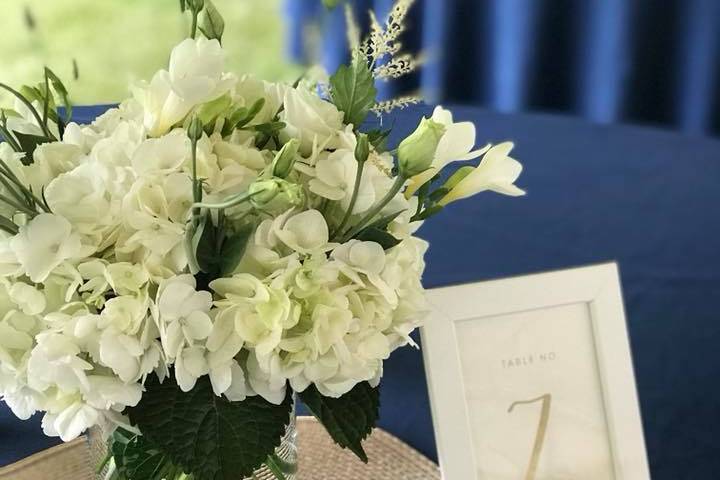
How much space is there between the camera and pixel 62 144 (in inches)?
20.7

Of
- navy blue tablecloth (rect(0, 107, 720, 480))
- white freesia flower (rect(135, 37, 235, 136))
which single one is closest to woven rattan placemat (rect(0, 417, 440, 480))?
navy blue tablecloth (rect(0, 107, 720, 480))

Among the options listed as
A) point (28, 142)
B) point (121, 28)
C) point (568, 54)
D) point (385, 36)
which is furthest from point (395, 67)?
point (121, 28)

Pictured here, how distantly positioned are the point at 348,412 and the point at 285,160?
0.58 feet

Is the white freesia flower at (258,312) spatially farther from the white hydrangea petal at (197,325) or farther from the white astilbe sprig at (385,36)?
the white astilbe sprig at (385,36)

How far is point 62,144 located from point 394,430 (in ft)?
1.58

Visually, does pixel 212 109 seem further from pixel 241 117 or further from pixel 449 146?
pixel 449 146

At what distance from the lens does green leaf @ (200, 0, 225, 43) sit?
1.85 ft

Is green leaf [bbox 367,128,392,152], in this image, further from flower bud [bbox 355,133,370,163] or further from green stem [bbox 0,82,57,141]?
green stem [bbox 0,82,57,141]

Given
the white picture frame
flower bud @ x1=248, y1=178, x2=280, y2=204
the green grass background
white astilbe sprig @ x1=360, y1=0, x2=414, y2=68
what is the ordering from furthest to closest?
the green grass background → the white picture frame → white astilbe sprig @ x1=360, y1=0, x2=414, y2=68 → flower bud @ x1=248, y1=178, x2=280, y2=204

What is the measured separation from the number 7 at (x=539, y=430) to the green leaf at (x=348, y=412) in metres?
0.17

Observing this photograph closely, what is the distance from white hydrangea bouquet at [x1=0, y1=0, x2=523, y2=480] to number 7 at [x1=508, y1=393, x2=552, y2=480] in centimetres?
20

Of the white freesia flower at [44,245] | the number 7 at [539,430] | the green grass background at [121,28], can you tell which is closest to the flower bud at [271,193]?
the white freesia flower at [44,245]

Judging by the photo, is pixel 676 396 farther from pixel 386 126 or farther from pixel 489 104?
pixel 489 104

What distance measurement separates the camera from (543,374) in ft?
2.35
